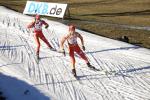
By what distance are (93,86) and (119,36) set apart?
973cm

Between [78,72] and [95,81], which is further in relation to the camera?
[78,72]

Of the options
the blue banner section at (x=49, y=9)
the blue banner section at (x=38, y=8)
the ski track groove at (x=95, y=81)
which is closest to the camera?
the ski track groove at (x=95, y=81)

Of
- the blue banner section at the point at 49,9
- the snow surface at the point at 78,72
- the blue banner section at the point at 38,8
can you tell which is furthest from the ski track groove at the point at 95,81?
the blue banner section at the point at 38,8

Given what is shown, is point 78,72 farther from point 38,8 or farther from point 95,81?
point 38,8

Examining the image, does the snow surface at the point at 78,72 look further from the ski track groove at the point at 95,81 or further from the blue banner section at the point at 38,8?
the blue banner section at the point at 38,8

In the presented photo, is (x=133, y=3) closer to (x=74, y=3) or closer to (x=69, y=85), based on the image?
(x=74, y=3)

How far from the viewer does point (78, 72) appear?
18484 mm

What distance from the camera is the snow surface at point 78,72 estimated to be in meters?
15.9

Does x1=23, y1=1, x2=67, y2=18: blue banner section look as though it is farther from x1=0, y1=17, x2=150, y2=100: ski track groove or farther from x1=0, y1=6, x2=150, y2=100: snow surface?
x1=0, y1=17, x2=150, y2=100: ski track groove

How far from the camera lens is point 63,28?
2773 cm

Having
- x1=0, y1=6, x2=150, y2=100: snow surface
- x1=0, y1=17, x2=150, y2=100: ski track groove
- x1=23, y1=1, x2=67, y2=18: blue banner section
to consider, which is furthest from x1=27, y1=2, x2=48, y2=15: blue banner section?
x1=0, y1=17, x2=150, y2=100: ski track groove

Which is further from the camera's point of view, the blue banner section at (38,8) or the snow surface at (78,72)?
the blue banner section at (38,8)

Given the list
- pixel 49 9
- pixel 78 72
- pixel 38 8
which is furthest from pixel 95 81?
pixel 38 8

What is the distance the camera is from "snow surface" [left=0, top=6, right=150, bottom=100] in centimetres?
1589
